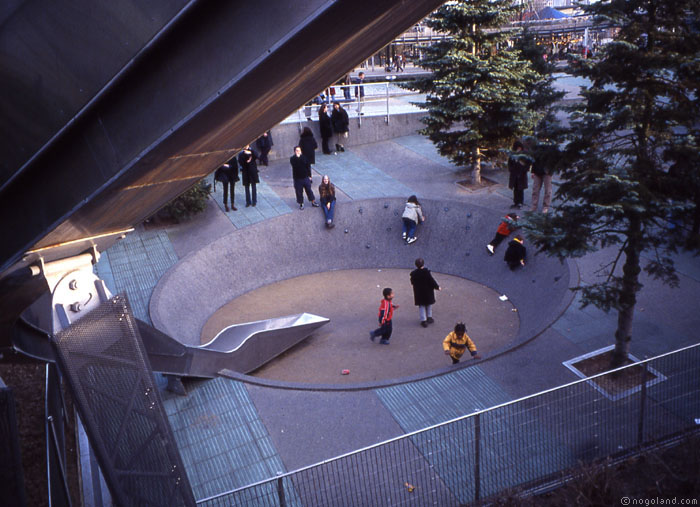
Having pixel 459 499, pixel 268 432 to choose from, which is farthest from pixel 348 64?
pixel 268 432

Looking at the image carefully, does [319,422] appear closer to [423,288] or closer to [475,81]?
[423,288]

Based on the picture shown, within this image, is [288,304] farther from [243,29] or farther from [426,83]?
[243,29]

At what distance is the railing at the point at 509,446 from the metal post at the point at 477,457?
0.04 feet

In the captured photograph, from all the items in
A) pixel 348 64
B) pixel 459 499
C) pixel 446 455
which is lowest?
pixel 459 499

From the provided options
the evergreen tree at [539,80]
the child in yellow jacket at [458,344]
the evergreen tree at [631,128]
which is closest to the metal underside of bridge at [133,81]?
the evergreen tree at [631,128]

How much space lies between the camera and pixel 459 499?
7.51 meters

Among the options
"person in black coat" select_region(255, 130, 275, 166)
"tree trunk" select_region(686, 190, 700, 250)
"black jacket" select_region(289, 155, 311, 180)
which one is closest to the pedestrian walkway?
"black jacket" select_region(289, 155, 311, 180)

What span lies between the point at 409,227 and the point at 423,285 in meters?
3.92

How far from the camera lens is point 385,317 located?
12.6 metres

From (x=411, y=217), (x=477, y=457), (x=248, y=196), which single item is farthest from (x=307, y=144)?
(x=477, y=457)

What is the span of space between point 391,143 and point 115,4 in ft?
65.0

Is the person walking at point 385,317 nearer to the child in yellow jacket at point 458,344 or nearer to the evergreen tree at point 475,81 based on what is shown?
the child in yellow jacket at point 458,344

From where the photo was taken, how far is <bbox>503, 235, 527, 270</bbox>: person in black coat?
14.6 meters

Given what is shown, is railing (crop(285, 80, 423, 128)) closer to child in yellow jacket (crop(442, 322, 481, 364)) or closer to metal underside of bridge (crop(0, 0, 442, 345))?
child in yellow jacket (crop(442, 322, 481, 364))
